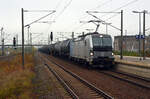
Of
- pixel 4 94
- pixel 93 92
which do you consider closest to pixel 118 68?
pixel 93 92

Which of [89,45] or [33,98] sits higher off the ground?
[89,45]

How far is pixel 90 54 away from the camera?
79.4 feet

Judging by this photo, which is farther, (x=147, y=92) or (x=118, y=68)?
(x=118, y=68)

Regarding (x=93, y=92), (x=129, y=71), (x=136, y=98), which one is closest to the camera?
(x=136, y=98)

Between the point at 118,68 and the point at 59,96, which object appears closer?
the point at 59,96

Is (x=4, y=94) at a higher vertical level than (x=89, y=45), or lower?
lower

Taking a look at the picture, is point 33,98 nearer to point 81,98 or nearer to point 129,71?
point 81,98

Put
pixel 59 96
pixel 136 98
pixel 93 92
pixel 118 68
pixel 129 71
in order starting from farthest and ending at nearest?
pixel 118 68 < pixel 129 71 < pixel 93 92 < pixel 59 96 < pixel 136 98

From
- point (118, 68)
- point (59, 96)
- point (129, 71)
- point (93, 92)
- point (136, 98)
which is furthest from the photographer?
point (118, 68)

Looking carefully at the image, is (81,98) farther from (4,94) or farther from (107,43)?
(107,43)

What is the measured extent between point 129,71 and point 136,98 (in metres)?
13.1

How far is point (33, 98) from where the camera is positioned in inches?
453

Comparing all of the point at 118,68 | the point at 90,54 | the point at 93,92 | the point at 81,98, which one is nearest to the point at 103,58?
the point at 90,54

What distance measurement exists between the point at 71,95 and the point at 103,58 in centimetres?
1248
